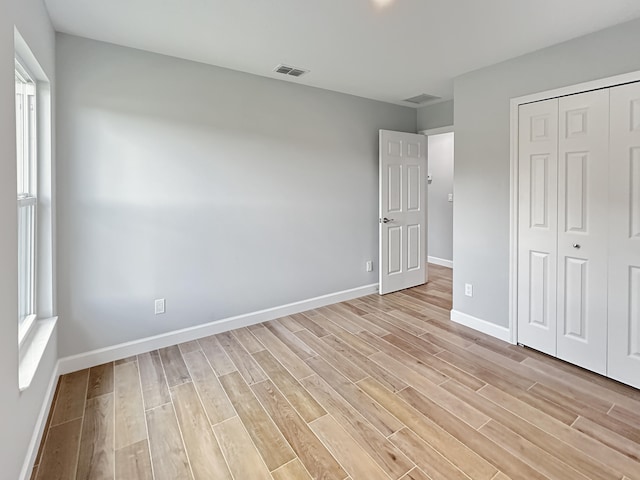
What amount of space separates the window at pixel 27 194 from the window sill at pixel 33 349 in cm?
7

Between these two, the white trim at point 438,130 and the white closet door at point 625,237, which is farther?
the white trim at point 438,130

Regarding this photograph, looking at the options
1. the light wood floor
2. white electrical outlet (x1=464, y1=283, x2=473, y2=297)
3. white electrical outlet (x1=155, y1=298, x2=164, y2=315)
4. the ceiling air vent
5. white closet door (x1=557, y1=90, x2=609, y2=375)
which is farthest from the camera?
the ceiling air vent

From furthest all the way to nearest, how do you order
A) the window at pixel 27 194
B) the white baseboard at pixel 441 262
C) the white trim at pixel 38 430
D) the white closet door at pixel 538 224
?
the white baseboard at pixel 441 262 → the white closet door at pixel 538 224 → the window at pixel 27 194 → the white trim at pixel 38 430

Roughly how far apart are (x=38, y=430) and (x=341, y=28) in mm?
2979

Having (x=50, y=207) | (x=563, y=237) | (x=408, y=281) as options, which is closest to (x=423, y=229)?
(x=408, y=281)

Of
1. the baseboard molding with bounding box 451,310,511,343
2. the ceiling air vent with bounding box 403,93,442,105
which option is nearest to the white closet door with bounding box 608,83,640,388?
the baseboard molding with bounding box 451,310,511,343

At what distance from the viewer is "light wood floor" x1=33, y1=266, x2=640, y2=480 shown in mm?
1603

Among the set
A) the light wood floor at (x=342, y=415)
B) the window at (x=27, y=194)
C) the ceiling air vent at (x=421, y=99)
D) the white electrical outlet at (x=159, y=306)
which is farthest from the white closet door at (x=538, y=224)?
the window at (x=27, y=194)

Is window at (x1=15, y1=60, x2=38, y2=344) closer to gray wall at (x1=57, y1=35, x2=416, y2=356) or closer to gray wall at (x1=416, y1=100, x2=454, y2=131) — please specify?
gray wall at (x1=57, y1=35, x2=416, y2=356)

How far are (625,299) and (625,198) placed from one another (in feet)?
2.23

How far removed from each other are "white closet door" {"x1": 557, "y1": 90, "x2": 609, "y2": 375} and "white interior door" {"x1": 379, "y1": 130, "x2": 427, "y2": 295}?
1.84 metres

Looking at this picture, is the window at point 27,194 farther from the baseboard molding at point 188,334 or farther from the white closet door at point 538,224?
the white closet door at point 538,224

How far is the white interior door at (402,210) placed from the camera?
13.4ft

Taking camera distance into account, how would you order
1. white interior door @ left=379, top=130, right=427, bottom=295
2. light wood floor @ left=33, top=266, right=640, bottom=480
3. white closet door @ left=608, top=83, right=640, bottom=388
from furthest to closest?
white interior door @ left=379, top=130, right=427, bottom=295 → white closet door @ left=608, top=83, right=640, bottom=388 → light wood floor @ left=33, top=266, right=640, bottom=480
